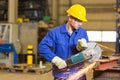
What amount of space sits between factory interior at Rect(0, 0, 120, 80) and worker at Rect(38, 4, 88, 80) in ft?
1.45

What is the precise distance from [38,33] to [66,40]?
27.4ft

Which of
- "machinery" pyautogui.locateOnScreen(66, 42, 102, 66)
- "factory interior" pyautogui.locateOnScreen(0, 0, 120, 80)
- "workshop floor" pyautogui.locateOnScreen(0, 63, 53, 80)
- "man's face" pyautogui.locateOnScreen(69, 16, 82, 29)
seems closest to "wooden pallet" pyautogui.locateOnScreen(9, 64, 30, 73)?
"factory interior" pyautogui.locateOnScreen(0, 0, 120, 80)

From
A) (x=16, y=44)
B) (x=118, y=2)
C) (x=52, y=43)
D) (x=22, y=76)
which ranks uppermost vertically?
(x=118, y=2)

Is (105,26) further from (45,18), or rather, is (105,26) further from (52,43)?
(52,43)

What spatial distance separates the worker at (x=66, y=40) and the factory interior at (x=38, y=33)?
1.45 ft

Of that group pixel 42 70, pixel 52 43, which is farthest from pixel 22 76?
pixel 52 43

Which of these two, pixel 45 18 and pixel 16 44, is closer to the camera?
pixel 16 44

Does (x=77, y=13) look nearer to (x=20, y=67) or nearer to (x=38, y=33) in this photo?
(x=20, y=67)

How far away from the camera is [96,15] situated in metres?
14.7

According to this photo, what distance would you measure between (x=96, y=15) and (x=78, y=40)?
11.2m

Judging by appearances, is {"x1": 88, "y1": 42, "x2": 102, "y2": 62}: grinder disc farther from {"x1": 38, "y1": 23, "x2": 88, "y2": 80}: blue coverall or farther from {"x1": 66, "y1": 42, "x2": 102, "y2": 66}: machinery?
{"x1": 38, "y1": 23, "x2": 88, "y2": 80}: blue coverall

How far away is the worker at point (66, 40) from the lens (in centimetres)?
384

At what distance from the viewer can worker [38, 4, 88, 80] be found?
3.84 m

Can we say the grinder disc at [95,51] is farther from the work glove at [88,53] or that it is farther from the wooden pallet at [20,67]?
the wooden pallet at [20,67]
